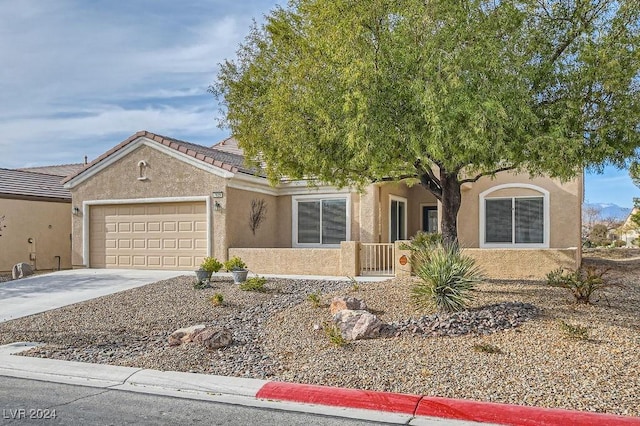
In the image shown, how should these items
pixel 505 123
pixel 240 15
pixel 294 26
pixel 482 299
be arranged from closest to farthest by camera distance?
pixel 505 123 → pixel 482 299 → pixel 294 26 → pixel 240 15

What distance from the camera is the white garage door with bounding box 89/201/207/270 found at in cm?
1880

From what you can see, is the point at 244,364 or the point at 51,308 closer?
the point at 244,364

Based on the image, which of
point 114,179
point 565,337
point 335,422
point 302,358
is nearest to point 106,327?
point 302,358

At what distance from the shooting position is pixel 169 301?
12961 millimetres

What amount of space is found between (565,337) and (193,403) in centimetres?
A: 547

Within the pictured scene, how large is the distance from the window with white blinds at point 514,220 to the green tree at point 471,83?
889 cm

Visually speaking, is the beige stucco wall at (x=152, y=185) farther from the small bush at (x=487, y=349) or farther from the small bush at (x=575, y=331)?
the small bush at (x=575, y=331)

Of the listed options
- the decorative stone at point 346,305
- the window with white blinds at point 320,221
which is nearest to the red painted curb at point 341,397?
the decorative stone at point 346,305

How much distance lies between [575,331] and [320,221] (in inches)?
514

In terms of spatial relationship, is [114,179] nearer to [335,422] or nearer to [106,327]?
[106,327]

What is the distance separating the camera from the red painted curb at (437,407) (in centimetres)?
551

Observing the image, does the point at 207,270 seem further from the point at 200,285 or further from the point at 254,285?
the point at 254,285

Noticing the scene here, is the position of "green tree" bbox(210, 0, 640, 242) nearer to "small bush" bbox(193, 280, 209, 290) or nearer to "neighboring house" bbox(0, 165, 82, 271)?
"small bush" bbox(193, 280, 209, 290)

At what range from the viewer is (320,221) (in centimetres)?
2039
